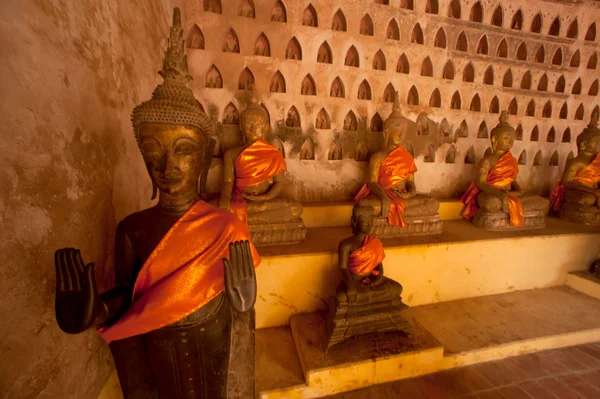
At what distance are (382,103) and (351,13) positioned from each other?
4.86 feet

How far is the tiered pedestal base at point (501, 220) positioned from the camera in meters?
3.73

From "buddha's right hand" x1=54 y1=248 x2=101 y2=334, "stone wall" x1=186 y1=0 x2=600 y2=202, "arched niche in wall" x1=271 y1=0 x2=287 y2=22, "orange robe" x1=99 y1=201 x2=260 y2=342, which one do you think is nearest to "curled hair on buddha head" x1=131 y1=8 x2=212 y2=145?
"orange robe" x1=99 y1=201 x2=260 y2=342

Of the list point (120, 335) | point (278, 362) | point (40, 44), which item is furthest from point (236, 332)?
point (40, 44)

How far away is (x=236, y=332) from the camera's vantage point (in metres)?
1.41

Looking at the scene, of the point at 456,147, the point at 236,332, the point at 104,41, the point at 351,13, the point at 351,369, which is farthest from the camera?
the point at 456,147

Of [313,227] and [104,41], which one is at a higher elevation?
[104,41]

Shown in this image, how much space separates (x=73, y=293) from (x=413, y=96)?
512 centimetres

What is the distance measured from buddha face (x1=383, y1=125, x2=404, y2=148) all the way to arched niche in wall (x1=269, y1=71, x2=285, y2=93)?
70.0 inches

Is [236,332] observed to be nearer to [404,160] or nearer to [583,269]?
[404,160]

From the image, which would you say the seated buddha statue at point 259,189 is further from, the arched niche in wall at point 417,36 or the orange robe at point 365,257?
the arched niche in wall at point 417,36

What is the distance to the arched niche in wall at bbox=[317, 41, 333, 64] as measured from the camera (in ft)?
13.6

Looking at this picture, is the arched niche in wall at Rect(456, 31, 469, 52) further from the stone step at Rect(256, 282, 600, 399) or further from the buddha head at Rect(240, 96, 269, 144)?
the stone step at Rect(256, 282, 600, 399)

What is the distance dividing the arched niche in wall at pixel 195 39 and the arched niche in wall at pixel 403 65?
3.23 m

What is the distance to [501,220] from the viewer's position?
376cm
